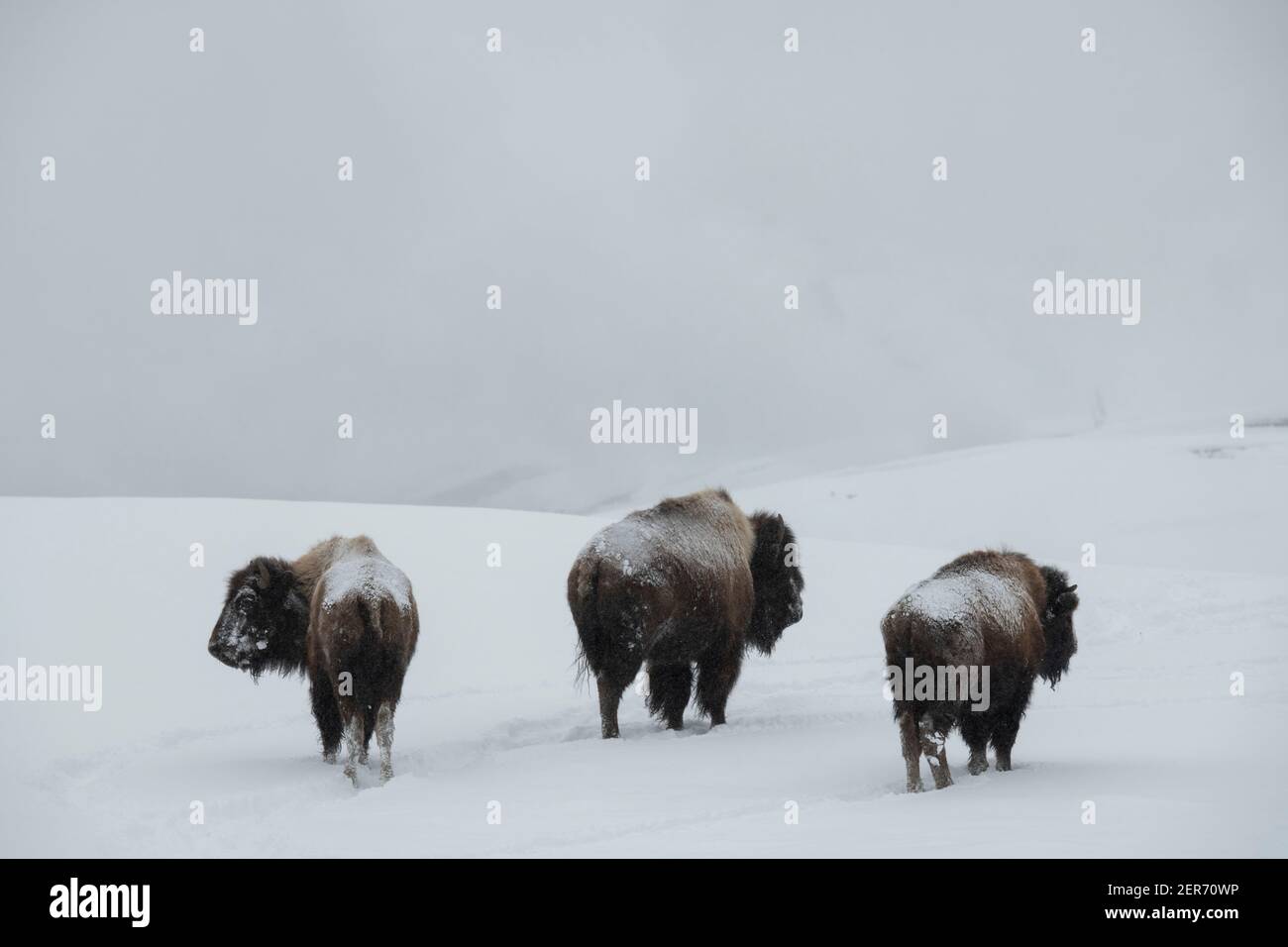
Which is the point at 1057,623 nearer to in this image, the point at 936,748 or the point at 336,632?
the point at 936,748

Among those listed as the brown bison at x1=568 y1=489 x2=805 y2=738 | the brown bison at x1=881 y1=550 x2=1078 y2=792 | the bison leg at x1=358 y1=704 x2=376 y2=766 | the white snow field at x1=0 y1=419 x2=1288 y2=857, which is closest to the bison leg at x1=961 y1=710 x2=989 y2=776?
the brown bison at x1=881 y1=550 x2=1078 y2=792

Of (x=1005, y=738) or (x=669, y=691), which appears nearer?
(x=1005, y=738)

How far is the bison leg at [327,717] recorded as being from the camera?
10.4 metres

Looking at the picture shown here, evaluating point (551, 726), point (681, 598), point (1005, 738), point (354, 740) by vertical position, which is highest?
point (681, 598)

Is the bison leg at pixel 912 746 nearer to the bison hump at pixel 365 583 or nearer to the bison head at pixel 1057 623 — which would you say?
the bison head at pixel 1057 623

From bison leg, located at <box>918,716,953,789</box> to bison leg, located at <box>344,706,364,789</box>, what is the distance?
4108mm

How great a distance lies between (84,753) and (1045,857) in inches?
301

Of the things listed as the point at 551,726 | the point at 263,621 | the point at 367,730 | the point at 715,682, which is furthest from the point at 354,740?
the point at 715,682

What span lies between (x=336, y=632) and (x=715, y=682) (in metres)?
4.12

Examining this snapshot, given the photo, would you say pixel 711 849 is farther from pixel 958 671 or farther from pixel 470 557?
pixel 470 557

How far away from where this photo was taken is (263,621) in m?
11.3

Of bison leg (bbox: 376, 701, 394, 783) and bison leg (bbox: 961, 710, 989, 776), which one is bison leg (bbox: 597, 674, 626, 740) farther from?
bison leg (bbox: 961, 710, 989, 776)

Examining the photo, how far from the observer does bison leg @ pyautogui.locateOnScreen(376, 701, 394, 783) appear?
9.55 m
